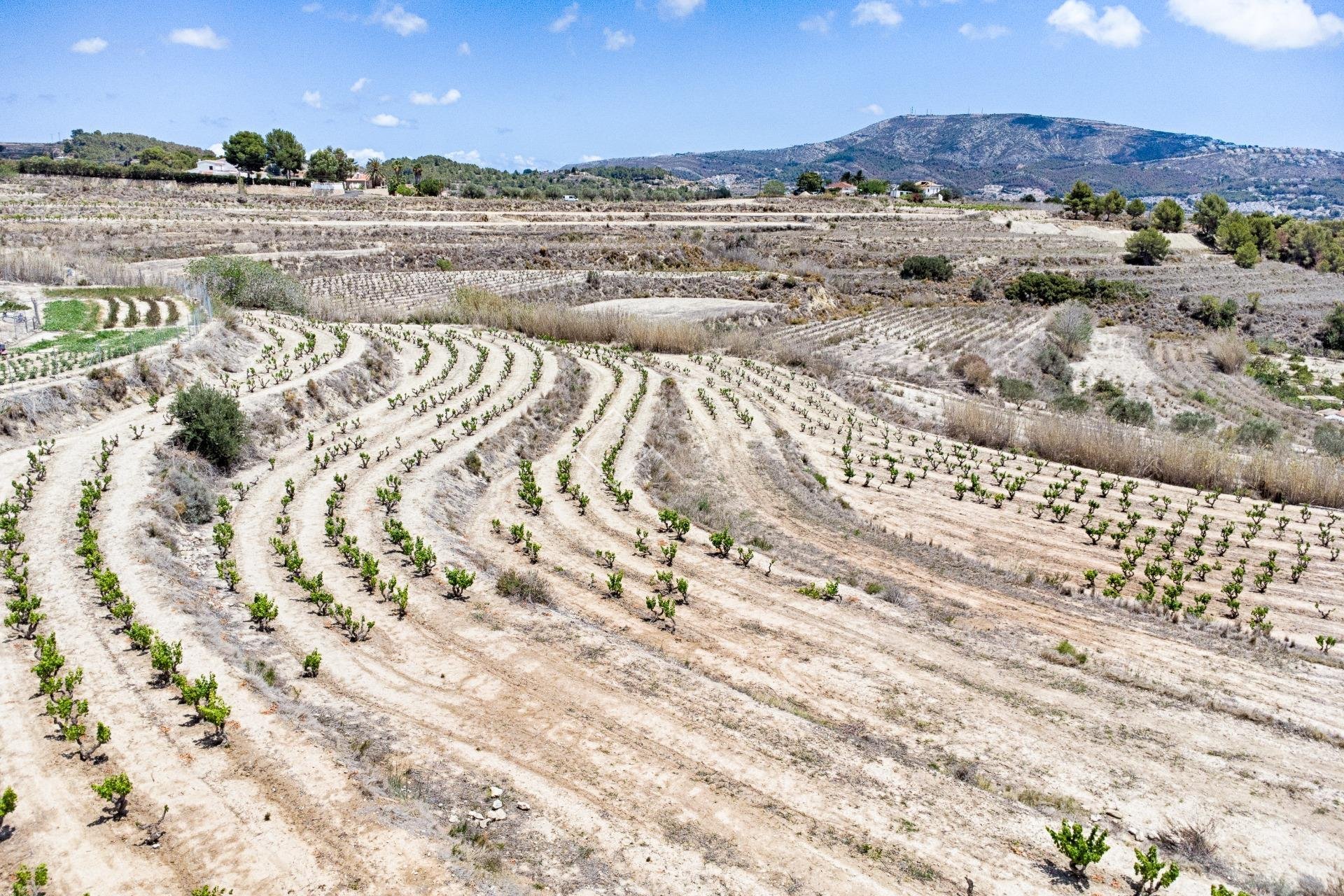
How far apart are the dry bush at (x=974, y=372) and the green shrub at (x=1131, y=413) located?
19.4 feet

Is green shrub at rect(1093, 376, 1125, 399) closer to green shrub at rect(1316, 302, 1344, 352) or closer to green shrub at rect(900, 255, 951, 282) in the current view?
green shrub at rect(1316, 302, 1344, 352)

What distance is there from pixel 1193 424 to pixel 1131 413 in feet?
8.58

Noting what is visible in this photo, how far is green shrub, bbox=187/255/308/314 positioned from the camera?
118 ft

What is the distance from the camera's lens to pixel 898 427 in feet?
95.5

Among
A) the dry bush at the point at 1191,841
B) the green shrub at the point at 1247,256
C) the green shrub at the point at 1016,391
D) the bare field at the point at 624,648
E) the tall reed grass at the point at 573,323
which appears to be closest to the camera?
the bare field at the point at 624,648

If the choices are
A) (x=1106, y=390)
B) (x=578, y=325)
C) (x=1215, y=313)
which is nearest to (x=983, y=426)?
(x=1106, y=390)

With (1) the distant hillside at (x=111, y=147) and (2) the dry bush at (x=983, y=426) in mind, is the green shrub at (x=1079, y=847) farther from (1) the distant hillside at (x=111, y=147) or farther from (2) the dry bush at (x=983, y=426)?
(1) the distant hillside at (x=111, y=147)

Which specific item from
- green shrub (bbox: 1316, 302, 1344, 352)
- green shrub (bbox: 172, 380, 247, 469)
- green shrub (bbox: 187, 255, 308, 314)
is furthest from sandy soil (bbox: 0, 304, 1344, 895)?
green shrub (bbox: 1316, 302, 1344, 352)

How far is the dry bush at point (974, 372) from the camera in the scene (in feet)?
125

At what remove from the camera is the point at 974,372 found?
38.7 metres

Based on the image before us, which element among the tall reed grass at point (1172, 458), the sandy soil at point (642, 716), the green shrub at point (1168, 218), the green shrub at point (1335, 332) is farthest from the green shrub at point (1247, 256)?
the sandy soil at point (642, 716)

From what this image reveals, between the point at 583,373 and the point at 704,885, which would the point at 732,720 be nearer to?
the point at 704,885

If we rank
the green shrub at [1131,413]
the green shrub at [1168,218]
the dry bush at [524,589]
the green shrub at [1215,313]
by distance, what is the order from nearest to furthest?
the dry bush at [524,589] → the green shrub at [1131,413] → the green shrub at [1215,313] → the green shrub at [1168,218]

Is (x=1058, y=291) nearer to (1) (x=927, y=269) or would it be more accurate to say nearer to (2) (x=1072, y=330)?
(1) (x=927, y=269)
